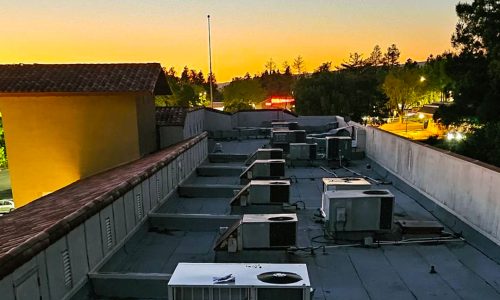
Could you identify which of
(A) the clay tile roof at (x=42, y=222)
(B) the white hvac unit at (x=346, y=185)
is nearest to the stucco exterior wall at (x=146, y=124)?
(A) the clay tile roof at (x=42, y=222)

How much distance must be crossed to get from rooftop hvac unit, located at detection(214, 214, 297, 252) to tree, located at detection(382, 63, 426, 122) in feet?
296

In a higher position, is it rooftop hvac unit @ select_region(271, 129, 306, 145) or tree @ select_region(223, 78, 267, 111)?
tree @ select_region(223, 78, 267, 111)

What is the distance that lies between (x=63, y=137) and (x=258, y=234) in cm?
2168

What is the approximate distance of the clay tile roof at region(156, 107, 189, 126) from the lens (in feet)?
103

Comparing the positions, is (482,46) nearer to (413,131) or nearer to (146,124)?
(413,131)

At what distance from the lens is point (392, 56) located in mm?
190000

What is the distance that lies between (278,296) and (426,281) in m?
5.11

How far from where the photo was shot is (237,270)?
6988 millimetres

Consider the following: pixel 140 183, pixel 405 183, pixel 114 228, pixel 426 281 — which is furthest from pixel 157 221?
pixel 405 183

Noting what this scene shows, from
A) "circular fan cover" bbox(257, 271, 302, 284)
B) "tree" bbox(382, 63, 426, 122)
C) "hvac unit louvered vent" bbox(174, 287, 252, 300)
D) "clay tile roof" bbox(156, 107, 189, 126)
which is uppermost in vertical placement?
"tree" bbox(382, 63, 426, 122)

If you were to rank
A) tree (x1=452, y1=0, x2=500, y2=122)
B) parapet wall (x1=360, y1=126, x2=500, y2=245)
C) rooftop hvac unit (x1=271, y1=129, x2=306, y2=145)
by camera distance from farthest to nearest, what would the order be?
1. tree (x1=452, y1=0, x2=500, y2=122)
2. rooftop hvac unit (x1=271, y1=129, x2=306, y2=145)
3. parapet wall (x1=360, y1=126, x2=500, y2=245)

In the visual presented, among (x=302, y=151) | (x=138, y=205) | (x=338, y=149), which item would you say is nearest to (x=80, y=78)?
(x=302, y=151)

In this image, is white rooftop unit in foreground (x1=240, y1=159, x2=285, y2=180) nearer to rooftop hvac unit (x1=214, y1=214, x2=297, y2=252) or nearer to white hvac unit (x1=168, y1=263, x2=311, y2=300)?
rooftop hvac unit (x1=214, y1=214, x2=297, y2=252)

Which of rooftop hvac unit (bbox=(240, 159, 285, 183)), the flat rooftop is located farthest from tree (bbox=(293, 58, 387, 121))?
the flat rooftop
